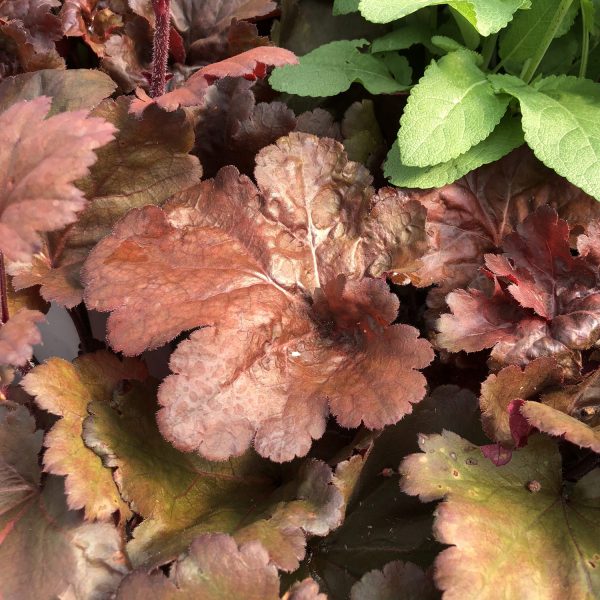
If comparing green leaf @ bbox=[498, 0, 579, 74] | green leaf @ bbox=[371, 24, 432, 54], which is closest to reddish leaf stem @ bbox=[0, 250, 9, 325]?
green leaf @ bbox=[371, 24, 432, 54]

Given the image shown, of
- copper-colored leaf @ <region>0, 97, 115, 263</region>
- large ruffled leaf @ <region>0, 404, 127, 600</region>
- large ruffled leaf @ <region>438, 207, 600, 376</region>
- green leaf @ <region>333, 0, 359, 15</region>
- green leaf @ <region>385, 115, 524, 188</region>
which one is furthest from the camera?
green leaf @ <region>333, 0, 359, 15</region>

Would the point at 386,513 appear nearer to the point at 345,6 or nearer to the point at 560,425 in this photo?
the point at 560,425

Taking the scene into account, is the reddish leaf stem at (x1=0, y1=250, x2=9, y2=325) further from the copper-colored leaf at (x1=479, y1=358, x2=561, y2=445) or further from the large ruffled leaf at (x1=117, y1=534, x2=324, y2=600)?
the copper-colored leaf at (x1=479, y1=358, x2=561, y2=445)

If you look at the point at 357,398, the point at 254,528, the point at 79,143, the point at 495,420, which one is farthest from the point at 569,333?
the point at 79,143

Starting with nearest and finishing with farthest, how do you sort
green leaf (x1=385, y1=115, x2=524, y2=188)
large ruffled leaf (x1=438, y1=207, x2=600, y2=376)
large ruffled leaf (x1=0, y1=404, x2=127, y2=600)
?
large ruffled leaf (x1=0, y1=404, x2=127, y2=600) < large ruffled leaf (x1=438, y1=207, x2=600, y2=376) < green leaf (x1=385, y1=115, x2=524, y2=188)

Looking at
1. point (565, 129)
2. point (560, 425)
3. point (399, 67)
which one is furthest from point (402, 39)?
point (560, 425)

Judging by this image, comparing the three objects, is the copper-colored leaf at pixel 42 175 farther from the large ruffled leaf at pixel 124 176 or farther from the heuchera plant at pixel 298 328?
the large ruffled leaf at pixel 124 176

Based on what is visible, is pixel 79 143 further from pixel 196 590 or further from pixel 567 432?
pixel 567 432

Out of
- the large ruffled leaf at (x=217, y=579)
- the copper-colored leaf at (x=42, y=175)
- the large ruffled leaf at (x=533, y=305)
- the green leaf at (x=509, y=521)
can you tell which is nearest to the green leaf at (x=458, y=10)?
the large ruffled leaf at (x=533, y=305)
